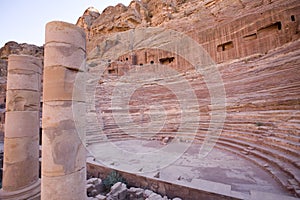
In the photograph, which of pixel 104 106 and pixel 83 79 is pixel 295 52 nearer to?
pixel 83 79

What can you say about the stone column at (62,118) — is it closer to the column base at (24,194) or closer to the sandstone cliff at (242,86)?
the column base at (24,194)

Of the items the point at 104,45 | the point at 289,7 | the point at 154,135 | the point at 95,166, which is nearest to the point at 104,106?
the point at 154,135

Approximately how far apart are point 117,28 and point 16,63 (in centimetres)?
3078

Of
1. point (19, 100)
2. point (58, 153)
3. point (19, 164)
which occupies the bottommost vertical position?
point (19, 164)

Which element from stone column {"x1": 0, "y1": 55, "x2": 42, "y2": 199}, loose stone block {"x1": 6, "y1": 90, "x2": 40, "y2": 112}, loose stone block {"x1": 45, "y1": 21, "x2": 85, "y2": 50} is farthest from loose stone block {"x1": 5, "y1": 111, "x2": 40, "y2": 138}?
loose stone block {"x1": 45, "y1": 21, "x2": 85, "y2": 50}

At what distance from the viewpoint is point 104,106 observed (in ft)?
41.4

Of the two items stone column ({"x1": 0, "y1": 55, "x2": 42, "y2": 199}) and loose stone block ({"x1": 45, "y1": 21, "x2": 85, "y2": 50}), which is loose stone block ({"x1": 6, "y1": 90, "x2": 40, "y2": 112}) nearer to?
stone column ({"x1": 0, "y1": 55, "x2": 42, "y2": 199})

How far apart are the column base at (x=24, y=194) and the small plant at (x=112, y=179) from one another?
1443 millimetres

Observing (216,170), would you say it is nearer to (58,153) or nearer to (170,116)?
(58,153)

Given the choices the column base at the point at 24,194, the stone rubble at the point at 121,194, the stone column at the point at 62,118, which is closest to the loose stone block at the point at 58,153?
the stone column at the point at 62,118

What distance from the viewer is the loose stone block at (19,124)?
10.9 ft

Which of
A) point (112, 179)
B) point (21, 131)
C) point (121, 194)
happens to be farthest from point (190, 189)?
point (21, 131)

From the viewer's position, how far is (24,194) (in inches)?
121

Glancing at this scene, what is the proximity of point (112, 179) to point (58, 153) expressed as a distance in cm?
251
